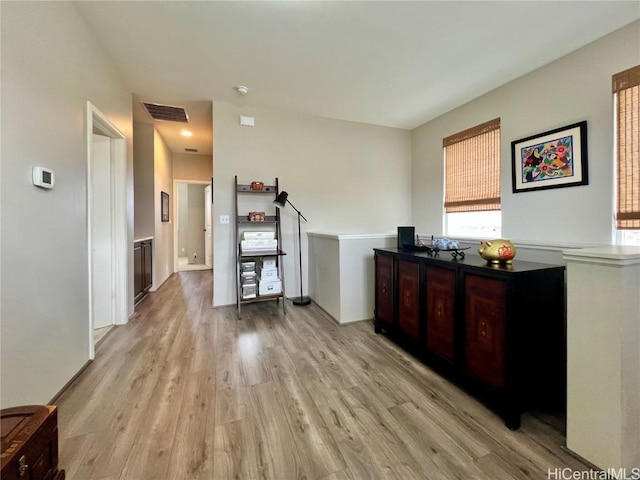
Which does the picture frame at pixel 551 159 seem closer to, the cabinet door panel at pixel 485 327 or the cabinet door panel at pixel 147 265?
the cabinet door panel at pixel 485 327

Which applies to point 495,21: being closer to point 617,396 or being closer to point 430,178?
point 430,178

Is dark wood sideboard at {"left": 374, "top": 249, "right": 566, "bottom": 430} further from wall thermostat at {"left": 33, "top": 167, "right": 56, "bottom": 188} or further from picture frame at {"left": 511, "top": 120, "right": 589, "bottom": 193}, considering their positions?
wall thermostat at {"left": 33, "top": 167, "right": 56, "bottom": 188}

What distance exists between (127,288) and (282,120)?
2873 millimetres

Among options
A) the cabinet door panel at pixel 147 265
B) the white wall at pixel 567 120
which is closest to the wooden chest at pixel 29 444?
the cabinet door panel at pixel 147 265

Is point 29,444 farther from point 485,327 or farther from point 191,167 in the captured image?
point 191,167

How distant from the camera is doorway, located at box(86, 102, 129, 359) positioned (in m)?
2.76

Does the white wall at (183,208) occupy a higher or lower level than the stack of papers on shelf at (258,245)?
higher

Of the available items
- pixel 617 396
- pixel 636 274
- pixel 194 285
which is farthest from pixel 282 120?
pixel 617 396

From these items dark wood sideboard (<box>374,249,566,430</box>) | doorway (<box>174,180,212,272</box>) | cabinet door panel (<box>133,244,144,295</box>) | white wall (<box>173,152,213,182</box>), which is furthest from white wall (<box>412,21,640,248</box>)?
doorway (<box>174,180,212,272</box>)

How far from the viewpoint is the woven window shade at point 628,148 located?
1.97m

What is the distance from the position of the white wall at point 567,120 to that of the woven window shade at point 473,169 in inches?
4.4

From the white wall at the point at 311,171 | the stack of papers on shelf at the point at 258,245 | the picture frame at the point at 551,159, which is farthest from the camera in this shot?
the white wall at the point at 311,171

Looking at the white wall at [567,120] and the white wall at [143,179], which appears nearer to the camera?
the white wall at [567,120]

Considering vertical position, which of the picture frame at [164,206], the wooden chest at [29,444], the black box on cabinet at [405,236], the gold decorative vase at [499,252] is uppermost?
the picture frame at [164,206]
